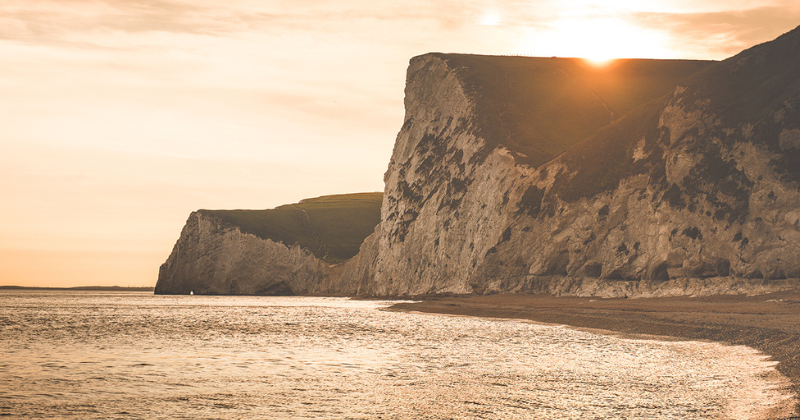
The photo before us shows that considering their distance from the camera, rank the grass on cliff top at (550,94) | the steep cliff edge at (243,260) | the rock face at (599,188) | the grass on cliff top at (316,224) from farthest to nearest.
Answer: the grass on cliff top at (316,224), the steep cliff edge at (243,260), the grass on cliff top at (550,94), the rock face at (599,188)

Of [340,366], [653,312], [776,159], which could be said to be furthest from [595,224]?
[340,366]

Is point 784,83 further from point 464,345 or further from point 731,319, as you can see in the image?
point 464,345

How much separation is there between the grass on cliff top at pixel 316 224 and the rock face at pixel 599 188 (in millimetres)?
45279

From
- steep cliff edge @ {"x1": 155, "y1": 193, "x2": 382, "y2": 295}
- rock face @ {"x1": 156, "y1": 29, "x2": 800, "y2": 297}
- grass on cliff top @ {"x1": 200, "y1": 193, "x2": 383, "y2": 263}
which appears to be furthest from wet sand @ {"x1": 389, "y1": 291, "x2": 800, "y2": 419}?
grass on cliff top @ {"x1": 200, "y1": 193, "x2": 383, "y2": 263}

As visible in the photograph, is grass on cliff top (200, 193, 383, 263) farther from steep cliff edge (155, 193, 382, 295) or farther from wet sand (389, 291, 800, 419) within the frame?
wet sand (389, 291, 800, 419)

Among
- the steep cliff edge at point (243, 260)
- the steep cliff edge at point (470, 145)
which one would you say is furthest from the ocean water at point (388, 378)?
the steep cliff edge at point (243, 260)

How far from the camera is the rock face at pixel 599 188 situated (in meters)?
50.5

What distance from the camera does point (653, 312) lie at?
3988 cm

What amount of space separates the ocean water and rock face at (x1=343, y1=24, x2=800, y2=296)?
74.9 feet

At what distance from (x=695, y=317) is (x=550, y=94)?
74.9 metres

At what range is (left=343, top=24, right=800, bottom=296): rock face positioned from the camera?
166ft

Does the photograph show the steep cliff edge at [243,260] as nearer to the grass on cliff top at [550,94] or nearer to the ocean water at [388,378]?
the grass on cliff top at [550,94]

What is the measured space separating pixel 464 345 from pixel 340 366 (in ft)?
27.0

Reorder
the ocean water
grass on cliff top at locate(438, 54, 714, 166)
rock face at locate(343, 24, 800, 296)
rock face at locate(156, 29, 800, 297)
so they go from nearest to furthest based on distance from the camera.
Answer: the ocean water
rock face at locate(343, 24, 800, 296)
rock face at locate(156, 29, 800, 297)
grass on cliff top at locate(438, 54, 714, 166)
